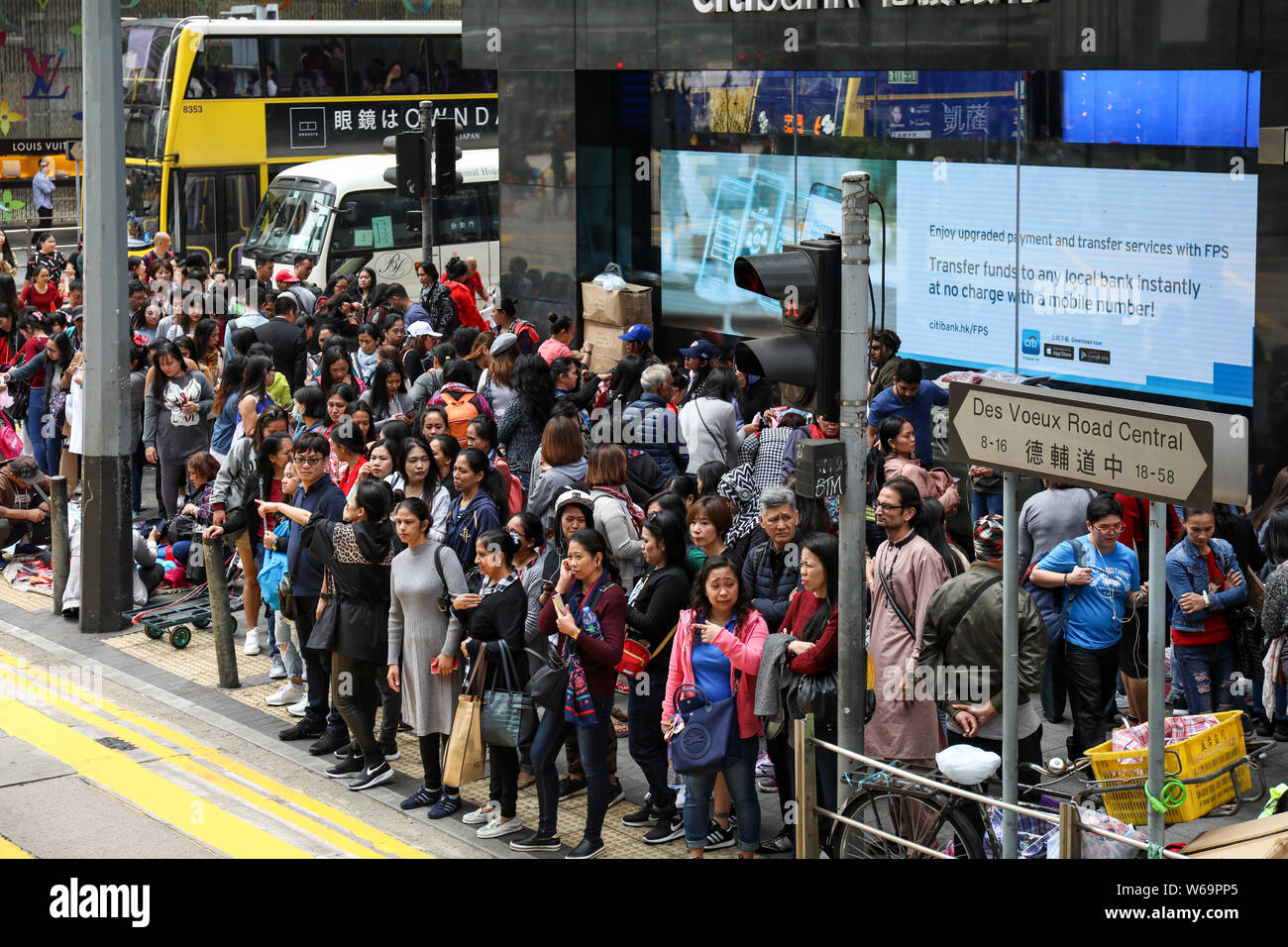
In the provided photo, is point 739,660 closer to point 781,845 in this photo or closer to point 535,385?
point 781,845

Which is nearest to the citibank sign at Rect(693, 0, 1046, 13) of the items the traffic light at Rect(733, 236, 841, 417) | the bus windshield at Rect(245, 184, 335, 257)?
the traffic light at Rect(733, 236, 841, 417)

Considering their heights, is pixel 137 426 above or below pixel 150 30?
below

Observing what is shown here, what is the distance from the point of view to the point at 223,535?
10883 millimetres

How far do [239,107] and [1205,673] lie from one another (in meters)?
19.0

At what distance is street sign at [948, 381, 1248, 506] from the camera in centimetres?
516

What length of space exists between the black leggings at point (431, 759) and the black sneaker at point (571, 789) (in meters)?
0.68

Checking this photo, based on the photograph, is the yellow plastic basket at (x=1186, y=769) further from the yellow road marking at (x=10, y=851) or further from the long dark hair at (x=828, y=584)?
the yellow road marking at (x=10, y=851)

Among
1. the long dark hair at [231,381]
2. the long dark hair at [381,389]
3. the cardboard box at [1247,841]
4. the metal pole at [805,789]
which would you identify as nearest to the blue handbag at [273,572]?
the long dark hair at [231,381]

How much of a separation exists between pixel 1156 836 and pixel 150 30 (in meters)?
22.2

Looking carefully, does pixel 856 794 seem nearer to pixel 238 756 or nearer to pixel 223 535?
pixel 238 756

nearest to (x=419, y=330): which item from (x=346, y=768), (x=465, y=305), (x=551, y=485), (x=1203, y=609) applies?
(x=465, y=305)

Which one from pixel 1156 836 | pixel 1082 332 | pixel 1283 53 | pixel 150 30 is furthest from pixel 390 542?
pixel 150 30

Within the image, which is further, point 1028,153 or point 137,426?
point 137,426

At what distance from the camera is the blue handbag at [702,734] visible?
7613mm
